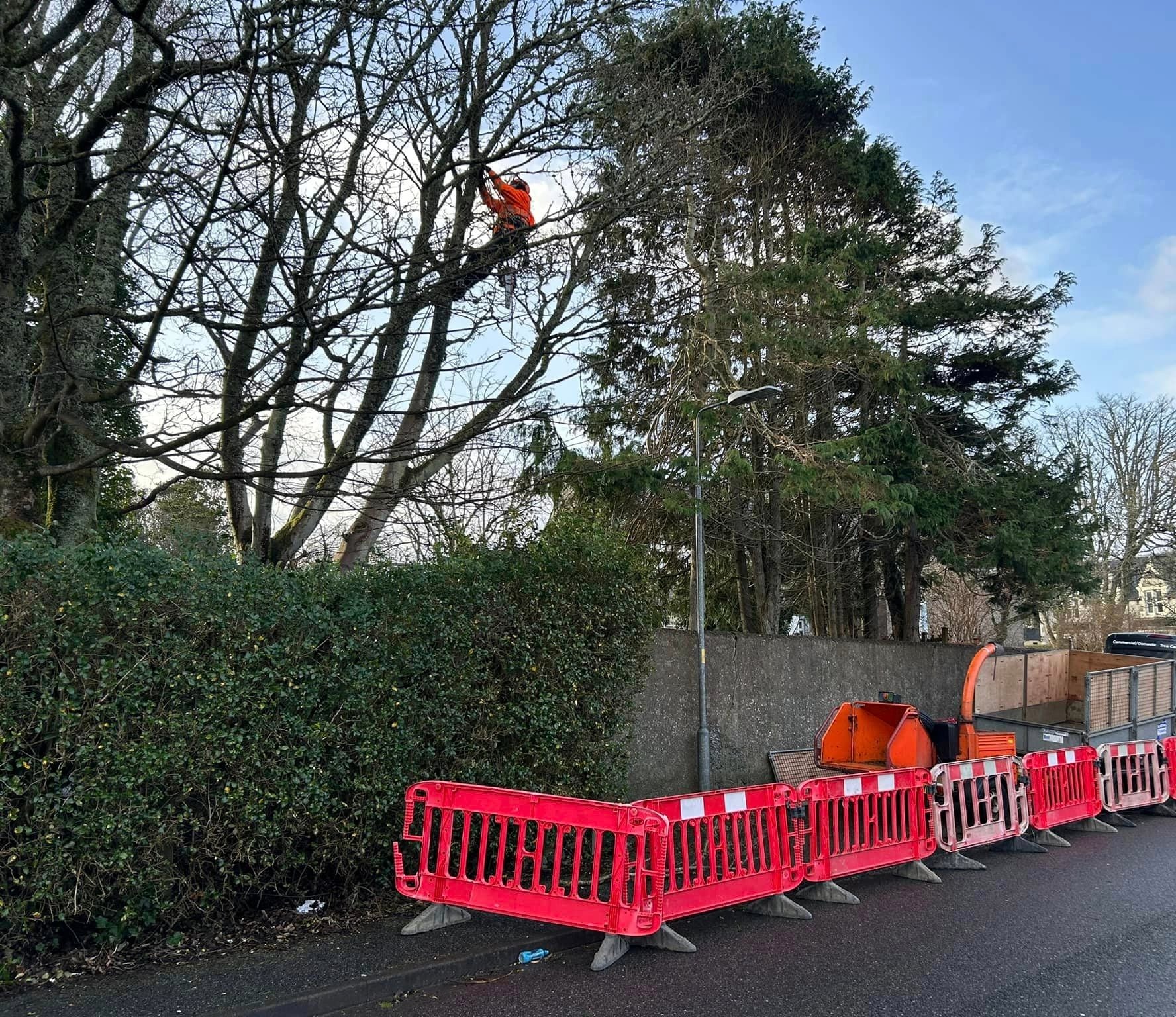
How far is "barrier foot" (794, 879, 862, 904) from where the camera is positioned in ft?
22.2

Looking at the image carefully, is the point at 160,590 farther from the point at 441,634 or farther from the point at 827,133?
the point at 827,133

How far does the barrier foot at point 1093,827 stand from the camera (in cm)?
988

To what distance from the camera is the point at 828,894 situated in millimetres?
6820

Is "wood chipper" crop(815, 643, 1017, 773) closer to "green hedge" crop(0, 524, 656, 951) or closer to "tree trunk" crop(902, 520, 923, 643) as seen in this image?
"green hedge" crop(0, 524, 656, 951)

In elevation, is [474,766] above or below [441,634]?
below

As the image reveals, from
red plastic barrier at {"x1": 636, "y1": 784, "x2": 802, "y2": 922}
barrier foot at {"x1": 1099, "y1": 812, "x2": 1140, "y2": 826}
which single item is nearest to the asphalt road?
red plastic barrier at {"x1": 636, "y1": 784, "x2": 802, "y2": 922}

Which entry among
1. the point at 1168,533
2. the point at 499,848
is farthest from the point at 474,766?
the point at 1168,533

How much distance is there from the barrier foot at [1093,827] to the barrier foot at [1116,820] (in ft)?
1.00

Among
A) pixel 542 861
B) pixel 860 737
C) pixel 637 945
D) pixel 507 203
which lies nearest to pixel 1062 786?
pixel 860 737

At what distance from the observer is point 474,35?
8.10 m

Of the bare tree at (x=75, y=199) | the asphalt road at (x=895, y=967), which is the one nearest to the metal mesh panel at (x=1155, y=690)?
the asphalt road at (x=895, y=967)

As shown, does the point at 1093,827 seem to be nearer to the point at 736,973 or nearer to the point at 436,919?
the point at 736,973

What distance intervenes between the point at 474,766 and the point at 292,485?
4.14m

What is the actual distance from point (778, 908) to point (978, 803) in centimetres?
337
